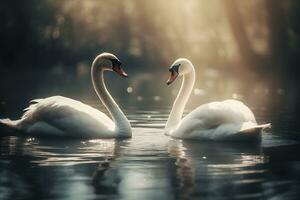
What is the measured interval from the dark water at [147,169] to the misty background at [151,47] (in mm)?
6372

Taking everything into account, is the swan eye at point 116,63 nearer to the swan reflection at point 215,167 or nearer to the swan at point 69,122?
the swan at point 69,122

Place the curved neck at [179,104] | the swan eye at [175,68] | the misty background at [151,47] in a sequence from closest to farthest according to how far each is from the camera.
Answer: the curved neck at [179,104] < the swan eye at [175,68] < the misty background at [151,47]

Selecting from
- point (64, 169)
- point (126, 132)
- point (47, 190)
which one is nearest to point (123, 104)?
point (126, 132)

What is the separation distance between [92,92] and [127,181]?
67.5 feet

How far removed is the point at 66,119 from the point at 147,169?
384 cm

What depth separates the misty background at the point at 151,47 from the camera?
1144 inches

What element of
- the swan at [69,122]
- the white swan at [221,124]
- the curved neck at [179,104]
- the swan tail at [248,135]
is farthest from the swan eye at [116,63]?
the swan tail at [248,135]

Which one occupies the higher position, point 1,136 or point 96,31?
point 96,31

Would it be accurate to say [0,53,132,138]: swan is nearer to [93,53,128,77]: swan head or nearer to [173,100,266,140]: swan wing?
[93,53,128,77]: swan head

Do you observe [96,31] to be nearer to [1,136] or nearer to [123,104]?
[123,104]

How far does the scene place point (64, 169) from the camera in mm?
10609

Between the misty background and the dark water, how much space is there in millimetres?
6372

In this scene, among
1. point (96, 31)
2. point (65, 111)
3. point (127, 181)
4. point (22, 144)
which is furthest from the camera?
point (96, 31)

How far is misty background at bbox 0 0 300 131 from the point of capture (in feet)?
95.3
